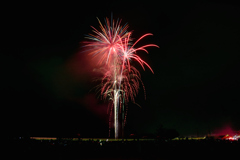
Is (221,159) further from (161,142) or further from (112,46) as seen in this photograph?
(112,46)

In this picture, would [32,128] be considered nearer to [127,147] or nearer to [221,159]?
[127,147]

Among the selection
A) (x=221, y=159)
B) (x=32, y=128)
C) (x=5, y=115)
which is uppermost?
(x=5, y=115)

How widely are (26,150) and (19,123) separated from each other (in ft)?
103

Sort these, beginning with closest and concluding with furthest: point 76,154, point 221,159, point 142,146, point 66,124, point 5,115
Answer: point 221,159 → point 76,154 → point 142,146 → point 5,115 → point 66,124

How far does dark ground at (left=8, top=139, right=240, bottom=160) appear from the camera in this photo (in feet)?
39.3

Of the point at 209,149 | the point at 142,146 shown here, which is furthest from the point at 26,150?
the point at 209,149

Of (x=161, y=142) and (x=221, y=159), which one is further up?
(x=161, y=142)

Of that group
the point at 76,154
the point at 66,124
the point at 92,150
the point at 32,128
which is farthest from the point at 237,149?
the point at 66,124

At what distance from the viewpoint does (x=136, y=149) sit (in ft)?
44.0

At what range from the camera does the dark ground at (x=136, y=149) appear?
12.0 m

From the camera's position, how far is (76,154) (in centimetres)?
1277

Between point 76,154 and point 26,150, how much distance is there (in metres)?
3.32

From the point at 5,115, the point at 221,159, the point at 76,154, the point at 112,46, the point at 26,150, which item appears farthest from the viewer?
the point at 5,115

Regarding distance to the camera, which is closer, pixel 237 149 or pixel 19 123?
pixel 237 149
